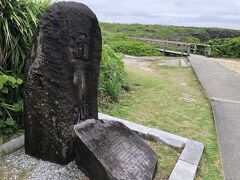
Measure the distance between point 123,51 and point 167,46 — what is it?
4.37 meters

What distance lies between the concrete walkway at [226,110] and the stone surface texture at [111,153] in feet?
3.92

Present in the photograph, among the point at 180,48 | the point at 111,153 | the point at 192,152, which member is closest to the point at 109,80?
the point at 192,152

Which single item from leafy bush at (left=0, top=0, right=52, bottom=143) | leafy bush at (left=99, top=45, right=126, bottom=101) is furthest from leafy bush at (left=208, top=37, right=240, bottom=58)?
leafy bush at (left=0, top=0, right=52, bottom=143)

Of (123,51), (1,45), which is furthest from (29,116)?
(123,51)

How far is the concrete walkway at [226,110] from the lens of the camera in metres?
4.57

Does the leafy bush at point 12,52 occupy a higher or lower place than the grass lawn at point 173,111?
higher

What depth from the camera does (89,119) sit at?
396cm

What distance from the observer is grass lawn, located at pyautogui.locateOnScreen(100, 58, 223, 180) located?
14.5 ft

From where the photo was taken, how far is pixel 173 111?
6.73 m

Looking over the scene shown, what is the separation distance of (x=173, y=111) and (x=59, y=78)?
3683mm

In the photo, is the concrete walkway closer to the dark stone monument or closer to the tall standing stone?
the dark stone monument

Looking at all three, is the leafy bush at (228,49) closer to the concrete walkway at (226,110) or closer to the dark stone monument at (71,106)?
the concrete walkway at (226,110)

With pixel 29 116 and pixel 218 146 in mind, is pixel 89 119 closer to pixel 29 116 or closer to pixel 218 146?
pixel 29 116

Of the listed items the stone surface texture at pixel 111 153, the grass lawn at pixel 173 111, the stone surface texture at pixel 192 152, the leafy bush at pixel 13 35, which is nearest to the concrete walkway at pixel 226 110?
the grass lawn at pixel 173 111
